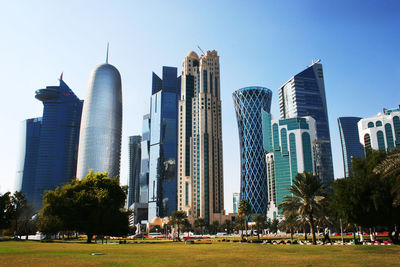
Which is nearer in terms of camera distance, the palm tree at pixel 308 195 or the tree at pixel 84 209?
the palm tree at pixel 308 195

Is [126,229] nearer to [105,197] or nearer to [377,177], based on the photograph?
[105,197]

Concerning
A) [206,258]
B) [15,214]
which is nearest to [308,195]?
[206,258]

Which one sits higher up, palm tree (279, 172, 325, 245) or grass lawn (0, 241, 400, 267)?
palm tree (279, 172, 325, 245)

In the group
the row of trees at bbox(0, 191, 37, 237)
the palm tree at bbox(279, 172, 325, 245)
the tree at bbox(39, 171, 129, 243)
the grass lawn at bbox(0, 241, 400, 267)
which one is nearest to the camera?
the grass lawn at bbox(0, 241, 400, 267)

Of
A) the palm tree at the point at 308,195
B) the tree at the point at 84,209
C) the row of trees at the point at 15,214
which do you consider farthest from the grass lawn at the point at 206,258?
the row of trees at the point at 15,214

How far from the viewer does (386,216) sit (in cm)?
4394

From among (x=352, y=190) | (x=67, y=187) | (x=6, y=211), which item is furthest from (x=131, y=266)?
(x=6, y=211)

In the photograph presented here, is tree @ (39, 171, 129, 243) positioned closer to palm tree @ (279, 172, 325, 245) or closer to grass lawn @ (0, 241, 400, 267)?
grass lawn @ (0, 241, 400, 267)

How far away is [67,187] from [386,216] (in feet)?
179

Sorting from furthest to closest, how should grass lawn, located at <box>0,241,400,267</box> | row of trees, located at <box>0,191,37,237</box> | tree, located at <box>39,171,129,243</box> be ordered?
1. row of trees, located at <box>0,191,37,237</box>
2. tree, located at <box>39,171,129,243</box>
3. grass lawn, located at <box>0,241,400,267</box>

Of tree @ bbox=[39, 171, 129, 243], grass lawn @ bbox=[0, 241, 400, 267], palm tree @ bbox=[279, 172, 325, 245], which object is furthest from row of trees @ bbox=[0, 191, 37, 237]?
palm tree @ bbox=[279, 172, 325, 245]

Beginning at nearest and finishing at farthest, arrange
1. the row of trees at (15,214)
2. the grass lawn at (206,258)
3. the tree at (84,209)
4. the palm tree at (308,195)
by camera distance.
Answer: the grass lawn at (206,258)
the palm tree at (308,195)
the tree at (84,209)
the row of trees at (15,214)

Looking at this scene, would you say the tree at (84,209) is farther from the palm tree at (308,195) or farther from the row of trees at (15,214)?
the palm tree at (308,195)

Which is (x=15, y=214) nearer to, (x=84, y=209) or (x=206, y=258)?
(x=84, y=209)
